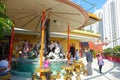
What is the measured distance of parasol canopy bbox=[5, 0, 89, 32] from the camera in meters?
9.42

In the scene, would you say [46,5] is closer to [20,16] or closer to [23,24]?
[20,16]

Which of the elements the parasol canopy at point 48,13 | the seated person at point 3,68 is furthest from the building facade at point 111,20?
the seated person at point 3,68

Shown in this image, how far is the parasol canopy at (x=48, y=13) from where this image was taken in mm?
9422

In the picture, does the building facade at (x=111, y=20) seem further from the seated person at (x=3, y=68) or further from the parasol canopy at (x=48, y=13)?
the seated person at (x=3, y=68)

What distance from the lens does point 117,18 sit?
38.4 metres

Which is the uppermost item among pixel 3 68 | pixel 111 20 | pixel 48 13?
pixel 111 20

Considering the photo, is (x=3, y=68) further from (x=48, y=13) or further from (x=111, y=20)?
(x=111, y=20)

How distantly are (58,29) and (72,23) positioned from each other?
2.71m

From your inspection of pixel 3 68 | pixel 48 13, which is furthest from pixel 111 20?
pixel 3 68

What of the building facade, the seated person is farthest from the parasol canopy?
the building facade

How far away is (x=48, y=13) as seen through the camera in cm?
1154

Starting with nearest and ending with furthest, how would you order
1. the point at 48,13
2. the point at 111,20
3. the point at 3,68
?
the point at 3,68, the point at 48,13, the point at 111,20

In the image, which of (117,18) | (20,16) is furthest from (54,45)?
(117,18)

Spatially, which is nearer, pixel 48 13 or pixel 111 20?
pixel 48 13
